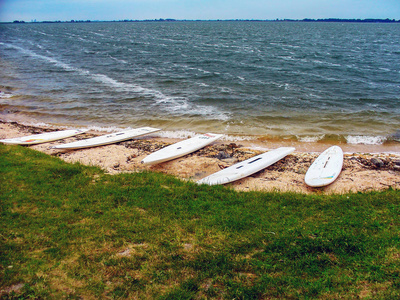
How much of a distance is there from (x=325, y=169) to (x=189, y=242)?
6.02 m

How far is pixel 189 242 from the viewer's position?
178 inches

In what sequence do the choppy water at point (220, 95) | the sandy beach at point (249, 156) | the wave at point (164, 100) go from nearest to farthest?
the sandy beach at point (249, 156) < the choppy water at point (220, 95) < the wave at point (164, 100)

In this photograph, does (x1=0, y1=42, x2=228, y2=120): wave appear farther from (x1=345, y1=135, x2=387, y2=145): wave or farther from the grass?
the grass

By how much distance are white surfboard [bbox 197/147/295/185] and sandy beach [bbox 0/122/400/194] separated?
0.66 ft

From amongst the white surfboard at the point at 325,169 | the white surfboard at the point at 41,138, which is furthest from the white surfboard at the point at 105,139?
the white surfboard at the point at 325,169

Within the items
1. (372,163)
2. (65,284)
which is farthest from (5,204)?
(372,163)

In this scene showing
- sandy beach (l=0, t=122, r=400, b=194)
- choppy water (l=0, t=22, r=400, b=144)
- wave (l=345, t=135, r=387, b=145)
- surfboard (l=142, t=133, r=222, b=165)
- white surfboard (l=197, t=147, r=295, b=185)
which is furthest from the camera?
choppy water (l=0, t=22, r=400, b=144)

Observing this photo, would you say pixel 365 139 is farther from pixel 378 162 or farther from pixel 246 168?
Answer: pixel 246 168

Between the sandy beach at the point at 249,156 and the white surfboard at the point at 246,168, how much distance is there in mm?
201

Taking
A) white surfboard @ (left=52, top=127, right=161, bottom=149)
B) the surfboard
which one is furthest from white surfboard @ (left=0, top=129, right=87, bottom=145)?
the surfboard

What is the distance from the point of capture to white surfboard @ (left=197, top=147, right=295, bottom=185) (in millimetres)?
7816

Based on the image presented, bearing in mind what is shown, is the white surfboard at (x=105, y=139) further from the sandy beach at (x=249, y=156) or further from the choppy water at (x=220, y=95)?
the choppy water at (x=220, y=95)

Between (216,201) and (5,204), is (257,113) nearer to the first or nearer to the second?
(216,201)

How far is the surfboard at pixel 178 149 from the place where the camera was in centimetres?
944
